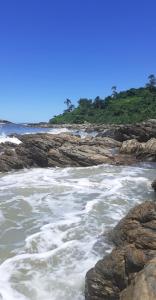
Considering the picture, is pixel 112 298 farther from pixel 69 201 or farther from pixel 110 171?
pixel 110 171

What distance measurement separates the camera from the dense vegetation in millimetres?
98738

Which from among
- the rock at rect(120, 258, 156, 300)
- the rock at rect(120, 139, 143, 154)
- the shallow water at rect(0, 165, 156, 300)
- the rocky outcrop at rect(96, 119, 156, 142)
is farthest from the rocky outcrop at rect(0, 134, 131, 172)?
the rock at rect(120, 258, 156, 300)

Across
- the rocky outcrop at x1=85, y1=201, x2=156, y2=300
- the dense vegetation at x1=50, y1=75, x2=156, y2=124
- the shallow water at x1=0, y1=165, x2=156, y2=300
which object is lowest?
the shallow water at x1=0, y1=165, x2=156, y2=300

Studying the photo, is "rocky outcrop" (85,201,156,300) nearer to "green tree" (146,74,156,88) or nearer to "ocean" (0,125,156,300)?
"ocean" (0,125,156,300)

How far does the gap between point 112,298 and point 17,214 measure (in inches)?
262

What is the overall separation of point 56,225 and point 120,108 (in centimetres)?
10112

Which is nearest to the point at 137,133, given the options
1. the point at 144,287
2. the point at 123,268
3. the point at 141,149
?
the point at 141,149

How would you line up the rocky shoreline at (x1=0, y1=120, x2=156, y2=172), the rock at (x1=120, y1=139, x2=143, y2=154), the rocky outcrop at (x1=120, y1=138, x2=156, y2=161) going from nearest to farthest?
the rocky shoreline at (x1=0, y1=120, x2=156, y2=172), the rocky outcrop at (x1=120, y1=138, x2=156, y2=161), the rock at (x1=120, y1=139, x2=143, y2=154)

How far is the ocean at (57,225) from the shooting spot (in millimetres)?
8102

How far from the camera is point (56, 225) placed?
11.8m

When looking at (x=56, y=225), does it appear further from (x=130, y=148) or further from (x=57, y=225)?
(x=130, y=148)

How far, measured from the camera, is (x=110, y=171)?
23.3 meters

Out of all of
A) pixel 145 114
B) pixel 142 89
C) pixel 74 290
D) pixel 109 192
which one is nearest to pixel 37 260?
pixel 74 290

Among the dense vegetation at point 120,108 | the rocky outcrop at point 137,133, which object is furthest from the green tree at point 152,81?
the rocky outcrop at point 137,133
